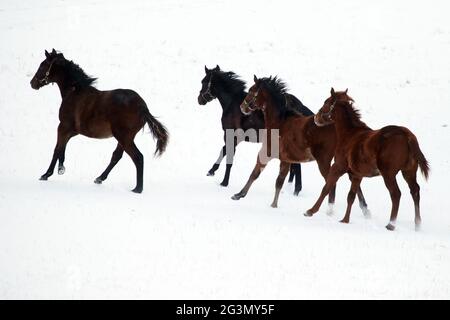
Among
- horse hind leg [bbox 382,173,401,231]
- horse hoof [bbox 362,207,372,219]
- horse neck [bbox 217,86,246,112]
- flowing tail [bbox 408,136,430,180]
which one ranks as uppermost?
horse neck [bbox 217,86,246,112]

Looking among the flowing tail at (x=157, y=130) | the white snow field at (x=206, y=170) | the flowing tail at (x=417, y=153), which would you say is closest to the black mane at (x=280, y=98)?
the white snow field at (x=206, y=170)

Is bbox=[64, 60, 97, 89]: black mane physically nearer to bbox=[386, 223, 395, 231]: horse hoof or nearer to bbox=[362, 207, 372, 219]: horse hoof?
bbox=[362, 207, 372, 219]: horse hoof

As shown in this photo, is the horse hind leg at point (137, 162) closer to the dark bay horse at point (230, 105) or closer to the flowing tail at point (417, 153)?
the dark bay horse at point (230, 105)

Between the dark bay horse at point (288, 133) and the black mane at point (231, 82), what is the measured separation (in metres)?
1.30

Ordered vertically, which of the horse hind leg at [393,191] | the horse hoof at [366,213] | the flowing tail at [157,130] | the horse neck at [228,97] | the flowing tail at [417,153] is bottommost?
the horse hoof at [366,213]

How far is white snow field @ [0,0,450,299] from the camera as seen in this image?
20.8ft

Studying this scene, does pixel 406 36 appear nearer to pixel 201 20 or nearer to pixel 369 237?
pixel 201 20

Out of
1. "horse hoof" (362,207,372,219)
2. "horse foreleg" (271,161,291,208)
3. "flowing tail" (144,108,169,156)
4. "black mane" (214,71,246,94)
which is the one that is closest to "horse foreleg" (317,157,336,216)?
"horse hoof" (362,207,372,219)

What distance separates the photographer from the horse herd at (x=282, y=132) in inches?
344

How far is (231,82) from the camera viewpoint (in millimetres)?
12531

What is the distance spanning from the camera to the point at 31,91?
18.9 meters

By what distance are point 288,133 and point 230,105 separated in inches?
94.7

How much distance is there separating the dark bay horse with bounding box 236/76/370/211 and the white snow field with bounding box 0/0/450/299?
74 centimetres
